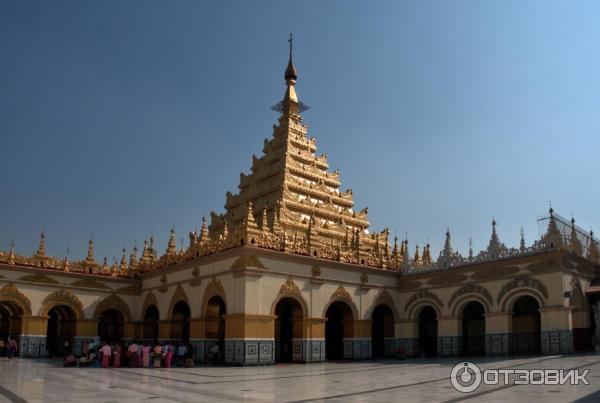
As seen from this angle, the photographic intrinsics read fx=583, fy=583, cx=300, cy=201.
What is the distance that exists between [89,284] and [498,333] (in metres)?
19.0

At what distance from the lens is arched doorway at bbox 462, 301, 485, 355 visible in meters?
26.0

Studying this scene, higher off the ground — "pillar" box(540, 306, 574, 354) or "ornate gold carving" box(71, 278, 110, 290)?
"ornate gold carving" box(71, 278, 110, 290)

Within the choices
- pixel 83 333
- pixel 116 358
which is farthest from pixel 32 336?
pixel 116 358

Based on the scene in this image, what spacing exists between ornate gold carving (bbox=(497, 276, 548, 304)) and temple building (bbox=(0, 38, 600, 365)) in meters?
0.04

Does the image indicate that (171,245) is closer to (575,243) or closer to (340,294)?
(340,294)

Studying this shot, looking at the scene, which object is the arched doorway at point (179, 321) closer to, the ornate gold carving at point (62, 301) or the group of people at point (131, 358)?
the ornate gold carving at point (62, 301)

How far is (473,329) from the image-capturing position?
27.0m

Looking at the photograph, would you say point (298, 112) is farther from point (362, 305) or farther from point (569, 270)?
point (569, 270)

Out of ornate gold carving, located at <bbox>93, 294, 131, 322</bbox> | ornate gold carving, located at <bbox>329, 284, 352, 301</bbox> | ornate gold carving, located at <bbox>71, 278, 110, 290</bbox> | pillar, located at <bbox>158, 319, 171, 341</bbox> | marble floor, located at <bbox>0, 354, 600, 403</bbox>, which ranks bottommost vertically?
marble floor, located at <bbox>0, 354, 600, 403</bbox>

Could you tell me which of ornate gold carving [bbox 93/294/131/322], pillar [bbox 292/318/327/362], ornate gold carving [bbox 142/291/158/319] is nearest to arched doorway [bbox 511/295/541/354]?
pillar [bbox 292/318/327/362]

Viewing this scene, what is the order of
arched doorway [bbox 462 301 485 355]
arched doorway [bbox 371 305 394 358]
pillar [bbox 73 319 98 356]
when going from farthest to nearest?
1. pillar [bbox 73 319 98 356]
2. arched doorway [bbox 371 305 394 358]
3. arched doorway [bbox 462 301 485 355]

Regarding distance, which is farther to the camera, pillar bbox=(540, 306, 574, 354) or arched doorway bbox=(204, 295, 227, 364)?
arched doorway bbox=(204, 295, 227, 364)

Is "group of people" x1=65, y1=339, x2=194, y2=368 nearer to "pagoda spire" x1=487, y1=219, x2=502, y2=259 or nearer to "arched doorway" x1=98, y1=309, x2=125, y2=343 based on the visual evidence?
"arched doorway" x1=98, y1=309, x2=125, y2=343

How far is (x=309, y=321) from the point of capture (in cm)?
2362
